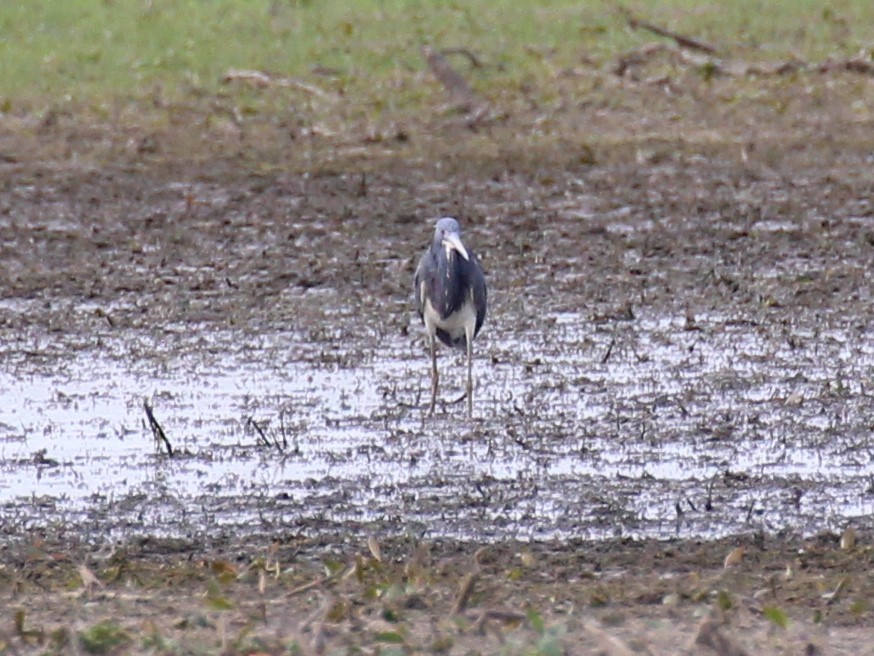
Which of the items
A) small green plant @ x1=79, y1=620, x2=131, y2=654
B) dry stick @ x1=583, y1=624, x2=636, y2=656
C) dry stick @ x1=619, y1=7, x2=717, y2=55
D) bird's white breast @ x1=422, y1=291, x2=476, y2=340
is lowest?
bird's white breast @ x1=422, y1=291, x2=476, y2=340

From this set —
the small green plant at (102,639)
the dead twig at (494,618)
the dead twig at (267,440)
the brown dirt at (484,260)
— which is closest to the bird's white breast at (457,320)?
the brown dirt at (484,260)

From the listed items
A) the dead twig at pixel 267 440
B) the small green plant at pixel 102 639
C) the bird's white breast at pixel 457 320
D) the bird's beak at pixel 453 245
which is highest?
the bird's beak at pixel 453 245

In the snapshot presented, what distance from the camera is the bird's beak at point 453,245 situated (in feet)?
31.4

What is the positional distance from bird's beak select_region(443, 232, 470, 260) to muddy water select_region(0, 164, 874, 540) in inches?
24.3

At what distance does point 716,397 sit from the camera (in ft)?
29.5

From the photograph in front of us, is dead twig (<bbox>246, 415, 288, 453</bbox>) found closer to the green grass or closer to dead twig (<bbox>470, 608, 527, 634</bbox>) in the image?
dead twig (<bbox>470, 608, 527, 634</bbox>)

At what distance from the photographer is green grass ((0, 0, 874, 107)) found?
18.6 meters

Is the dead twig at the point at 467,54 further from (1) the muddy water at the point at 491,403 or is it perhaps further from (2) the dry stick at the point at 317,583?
(2) the dry stick at the point at 317,583

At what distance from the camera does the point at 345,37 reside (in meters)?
20.3

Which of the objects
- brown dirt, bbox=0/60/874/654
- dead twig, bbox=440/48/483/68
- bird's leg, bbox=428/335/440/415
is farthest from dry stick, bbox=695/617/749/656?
dead twig, bbox=440/48/483/68

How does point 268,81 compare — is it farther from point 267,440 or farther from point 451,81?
point 267,440

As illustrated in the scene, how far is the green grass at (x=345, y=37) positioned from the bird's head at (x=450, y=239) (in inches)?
318

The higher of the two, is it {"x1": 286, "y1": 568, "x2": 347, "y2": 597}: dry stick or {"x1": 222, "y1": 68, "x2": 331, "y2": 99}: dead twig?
{"x1": 222, "y1": 68, "x2": 331, "y2": 99}: dead twig

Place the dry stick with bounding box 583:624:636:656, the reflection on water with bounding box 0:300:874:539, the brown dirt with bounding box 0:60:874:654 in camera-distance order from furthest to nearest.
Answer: the reflection on water with bounding box 0:300:874:539 → the brown dirt with bounding box 0:60:874:654 → the dry stick with bounding box 583:624:636:656
